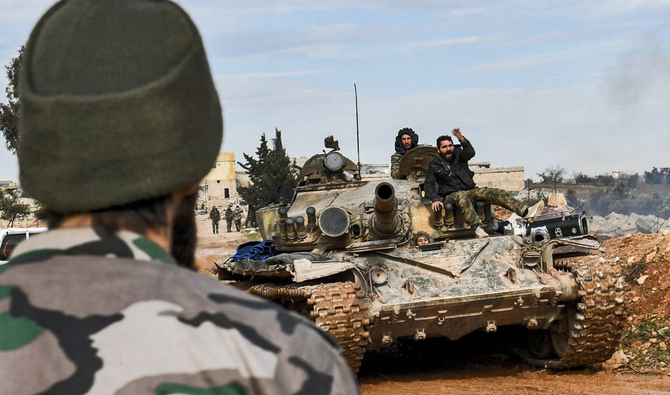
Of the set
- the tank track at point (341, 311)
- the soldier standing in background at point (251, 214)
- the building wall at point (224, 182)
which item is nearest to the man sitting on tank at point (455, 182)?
the tank track at point (341, 311)

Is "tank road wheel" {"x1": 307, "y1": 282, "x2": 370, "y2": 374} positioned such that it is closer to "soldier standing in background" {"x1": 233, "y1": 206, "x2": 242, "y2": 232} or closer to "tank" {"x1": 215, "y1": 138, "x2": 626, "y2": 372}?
"tank" {"x1": 215, "y1": 138, "x2": 626, "y2": 372}

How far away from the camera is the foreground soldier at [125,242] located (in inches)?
59.8

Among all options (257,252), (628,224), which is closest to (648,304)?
(257,252)

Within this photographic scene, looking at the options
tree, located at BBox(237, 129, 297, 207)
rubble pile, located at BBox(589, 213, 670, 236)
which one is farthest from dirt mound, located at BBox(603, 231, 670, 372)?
tree, located at BBox(237, 129, 297, 207)

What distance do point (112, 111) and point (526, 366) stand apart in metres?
10.7

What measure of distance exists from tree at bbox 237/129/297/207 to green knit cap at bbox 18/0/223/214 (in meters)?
39.2

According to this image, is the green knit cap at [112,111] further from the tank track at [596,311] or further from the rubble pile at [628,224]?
the rubble pile at [628,224]

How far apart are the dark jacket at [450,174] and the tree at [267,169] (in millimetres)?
29262

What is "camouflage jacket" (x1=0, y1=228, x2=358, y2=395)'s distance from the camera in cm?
151

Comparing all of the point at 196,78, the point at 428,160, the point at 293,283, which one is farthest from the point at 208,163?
the point at 428,160

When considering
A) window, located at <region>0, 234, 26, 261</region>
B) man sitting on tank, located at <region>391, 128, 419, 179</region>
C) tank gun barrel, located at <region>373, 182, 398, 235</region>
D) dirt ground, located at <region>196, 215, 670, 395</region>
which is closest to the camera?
dirt ground, located at <region>196, 215, 670, 395</region>

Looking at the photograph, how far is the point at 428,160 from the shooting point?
12547 millimetres

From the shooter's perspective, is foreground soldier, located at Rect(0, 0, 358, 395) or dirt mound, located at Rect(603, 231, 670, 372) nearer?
foreground soldier, located at Rect(0, 0, 358, 395)

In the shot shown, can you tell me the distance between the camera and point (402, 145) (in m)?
13.2
